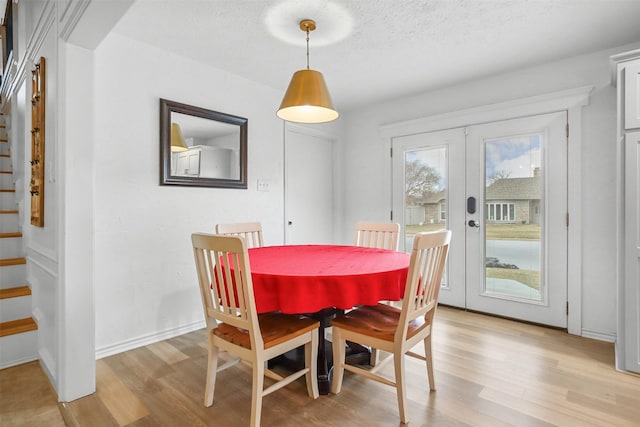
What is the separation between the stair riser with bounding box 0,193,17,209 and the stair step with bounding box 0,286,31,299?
115 centimetres

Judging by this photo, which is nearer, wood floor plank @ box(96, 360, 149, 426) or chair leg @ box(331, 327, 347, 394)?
wood floor plank @ box(96, 360, 149, 426)

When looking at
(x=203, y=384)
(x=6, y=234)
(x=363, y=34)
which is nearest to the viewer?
(x=203, y=384)

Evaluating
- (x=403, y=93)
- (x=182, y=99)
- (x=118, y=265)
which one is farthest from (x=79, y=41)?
(x=403, y=93)

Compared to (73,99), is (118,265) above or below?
below

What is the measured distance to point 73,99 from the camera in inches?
72.0

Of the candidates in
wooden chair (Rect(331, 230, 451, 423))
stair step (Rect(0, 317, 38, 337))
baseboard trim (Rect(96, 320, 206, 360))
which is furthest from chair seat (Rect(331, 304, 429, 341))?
stair step (Rect(0, 317, 38, 337))

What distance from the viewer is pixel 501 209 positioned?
3.21 m

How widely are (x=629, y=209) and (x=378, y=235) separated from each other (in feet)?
5.61

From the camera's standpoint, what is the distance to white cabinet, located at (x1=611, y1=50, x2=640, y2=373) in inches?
83.6

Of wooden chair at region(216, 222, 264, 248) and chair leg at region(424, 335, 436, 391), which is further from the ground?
wooden chair at region(216, 222, 264, 248)

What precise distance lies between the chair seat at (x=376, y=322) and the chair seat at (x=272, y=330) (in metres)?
0.18

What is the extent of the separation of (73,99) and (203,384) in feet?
5.89

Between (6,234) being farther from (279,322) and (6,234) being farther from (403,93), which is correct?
(403,93)

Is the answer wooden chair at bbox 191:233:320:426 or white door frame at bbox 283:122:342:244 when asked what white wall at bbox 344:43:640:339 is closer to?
white door frame at bbox 283:122:342:244
